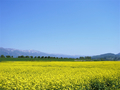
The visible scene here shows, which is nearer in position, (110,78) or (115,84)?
(115,84)

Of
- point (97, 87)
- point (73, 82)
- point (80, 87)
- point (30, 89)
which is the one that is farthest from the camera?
point (97, 87)

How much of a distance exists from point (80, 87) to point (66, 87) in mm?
813

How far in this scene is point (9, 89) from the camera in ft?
20.7

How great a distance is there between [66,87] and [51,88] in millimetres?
826

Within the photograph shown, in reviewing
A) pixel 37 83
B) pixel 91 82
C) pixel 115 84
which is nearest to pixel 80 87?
pixel 91 82

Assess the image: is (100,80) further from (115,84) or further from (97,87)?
(115,84)

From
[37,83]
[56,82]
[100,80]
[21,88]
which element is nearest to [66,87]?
[56,82]

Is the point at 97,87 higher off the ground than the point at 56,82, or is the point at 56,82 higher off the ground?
the point at 56,82

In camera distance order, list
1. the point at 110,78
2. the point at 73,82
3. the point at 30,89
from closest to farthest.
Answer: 1. the point at 30,89
2. the point at 73,82
3. the point at 110,78

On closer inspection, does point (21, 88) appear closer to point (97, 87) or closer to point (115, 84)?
point (97, 87)

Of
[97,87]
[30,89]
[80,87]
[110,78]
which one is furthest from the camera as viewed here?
[110,78]

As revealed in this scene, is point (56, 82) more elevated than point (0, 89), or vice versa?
point (56, 82)

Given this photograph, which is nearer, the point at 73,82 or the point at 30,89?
the point at 30,89

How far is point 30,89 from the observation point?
599 centimetres
